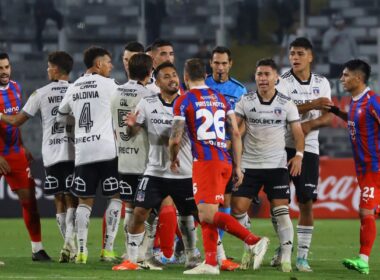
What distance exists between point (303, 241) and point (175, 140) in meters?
2.05

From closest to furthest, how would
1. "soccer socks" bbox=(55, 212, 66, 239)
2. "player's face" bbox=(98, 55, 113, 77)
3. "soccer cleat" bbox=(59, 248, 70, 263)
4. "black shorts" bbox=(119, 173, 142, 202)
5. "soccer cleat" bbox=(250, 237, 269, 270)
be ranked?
"soccer cleat" bbox=(250, 237, 269, 270) < "black shorts" bbox=(119, 173, 142, 202) < "soccer cleat" bbox=(59, 248, 70, 263) < "player's face" bbox=(98, 55, 113, 77) < "soccer socks" bbox=(55, 212, 66, 239)

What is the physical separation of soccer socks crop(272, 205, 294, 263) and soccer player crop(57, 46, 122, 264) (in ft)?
6.08

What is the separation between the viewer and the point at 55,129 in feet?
39.8

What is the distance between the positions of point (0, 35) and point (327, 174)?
9.69 metres

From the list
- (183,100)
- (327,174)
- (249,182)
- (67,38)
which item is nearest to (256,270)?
(249,182)

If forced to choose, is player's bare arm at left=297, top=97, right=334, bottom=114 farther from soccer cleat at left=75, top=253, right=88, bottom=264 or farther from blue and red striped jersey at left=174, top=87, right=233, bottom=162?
soccer cleat at left=75, top=253, right=88, bottom=264

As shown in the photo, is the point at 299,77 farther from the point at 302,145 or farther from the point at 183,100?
the point at 183,100

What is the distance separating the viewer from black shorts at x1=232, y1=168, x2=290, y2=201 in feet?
36.7

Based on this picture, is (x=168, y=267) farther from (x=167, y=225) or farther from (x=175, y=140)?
(x=175, y=140)

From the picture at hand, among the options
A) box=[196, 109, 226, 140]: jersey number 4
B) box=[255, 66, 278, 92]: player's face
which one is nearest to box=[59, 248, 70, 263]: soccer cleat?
box=[196, 109, 226, 140]: jersey number 4

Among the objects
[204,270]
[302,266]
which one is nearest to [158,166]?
[204,270]

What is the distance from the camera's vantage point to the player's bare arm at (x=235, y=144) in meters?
10.4

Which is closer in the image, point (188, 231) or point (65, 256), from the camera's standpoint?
point (188, 231)

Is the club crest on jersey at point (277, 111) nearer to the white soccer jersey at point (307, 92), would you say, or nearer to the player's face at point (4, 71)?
the white soccer jersey at point (307, 92)
